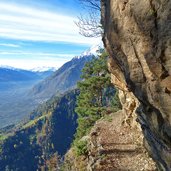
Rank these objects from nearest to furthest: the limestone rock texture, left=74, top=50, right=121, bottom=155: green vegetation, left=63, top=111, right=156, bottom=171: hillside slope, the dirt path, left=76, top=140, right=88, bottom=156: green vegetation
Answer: the limestone rock texture → the dirt path → left=63, top=111, right=156, bottom=171: hillside slope → left=76, top=140, right=88, bottom=156: green vegetation → left=74, top=50, right=121, bottom=155: green vegetation

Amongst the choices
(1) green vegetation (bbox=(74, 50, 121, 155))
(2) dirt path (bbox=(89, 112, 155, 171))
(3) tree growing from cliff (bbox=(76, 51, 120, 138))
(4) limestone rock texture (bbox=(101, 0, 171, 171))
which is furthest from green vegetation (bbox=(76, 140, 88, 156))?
(3) tree growing from cliff (bbox=(76, 51, 120, 138))

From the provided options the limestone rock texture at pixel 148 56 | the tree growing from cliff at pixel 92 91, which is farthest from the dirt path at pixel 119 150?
the tree growing from cliff at pixel 92 91

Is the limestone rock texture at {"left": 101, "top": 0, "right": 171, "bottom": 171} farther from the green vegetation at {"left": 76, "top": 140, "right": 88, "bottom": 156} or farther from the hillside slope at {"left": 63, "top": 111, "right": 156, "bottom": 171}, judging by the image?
the green vegetation at {"left": 76, "top": 140, "right": 88, "bottom": 156}

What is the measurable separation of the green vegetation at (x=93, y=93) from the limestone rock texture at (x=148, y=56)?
106 ft

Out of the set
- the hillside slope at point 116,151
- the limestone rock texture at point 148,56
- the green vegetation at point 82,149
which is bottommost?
the green vegetation at point 82,149

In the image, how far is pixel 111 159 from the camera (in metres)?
22.7

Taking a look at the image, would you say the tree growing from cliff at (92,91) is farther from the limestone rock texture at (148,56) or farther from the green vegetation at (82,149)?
the limestone rock texture at (148,56)

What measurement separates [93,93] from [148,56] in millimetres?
40063

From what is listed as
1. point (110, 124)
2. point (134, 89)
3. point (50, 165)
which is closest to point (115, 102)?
point (50, 165)

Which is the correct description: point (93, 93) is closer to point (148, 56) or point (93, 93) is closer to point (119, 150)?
point (119, 150)

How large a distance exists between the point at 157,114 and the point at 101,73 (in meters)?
37.4

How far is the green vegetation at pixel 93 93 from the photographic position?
4906 centimetres

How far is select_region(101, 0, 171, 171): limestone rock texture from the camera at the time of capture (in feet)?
36.8

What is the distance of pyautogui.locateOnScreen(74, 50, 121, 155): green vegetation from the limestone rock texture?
32388 millimetres
